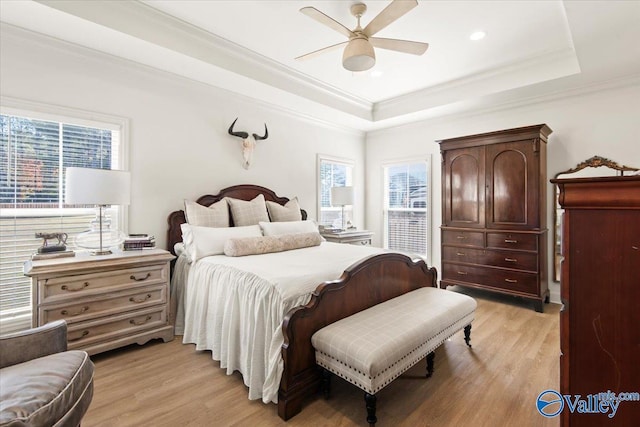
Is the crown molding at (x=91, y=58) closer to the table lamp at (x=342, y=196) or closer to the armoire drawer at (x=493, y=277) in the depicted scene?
the table lamp at (x=342, y=196)

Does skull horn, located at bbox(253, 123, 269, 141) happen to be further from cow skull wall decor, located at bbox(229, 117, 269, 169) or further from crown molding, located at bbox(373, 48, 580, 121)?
crown molding, located at bbox(373, 48, 580, 121)

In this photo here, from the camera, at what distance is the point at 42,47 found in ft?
8.41

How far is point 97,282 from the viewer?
237 cm

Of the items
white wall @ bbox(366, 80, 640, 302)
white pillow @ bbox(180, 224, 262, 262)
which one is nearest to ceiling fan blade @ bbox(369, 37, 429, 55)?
white pillow @ bbox(180, 224, 262, 262)

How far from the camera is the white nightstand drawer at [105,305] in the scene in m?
2.19

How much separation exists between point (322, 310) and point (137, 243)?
6.27 ft

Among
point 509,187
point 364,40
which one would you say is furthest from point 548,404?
point 364,40

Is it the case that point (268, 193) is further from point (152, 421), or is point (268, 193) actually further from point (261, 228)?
point (152, 421)

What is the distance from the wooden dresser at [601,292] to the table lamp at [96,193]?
293 centimetres

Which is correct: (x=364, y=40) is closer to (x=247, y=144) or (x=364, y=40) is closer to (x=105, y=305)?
(x=247, y=144)

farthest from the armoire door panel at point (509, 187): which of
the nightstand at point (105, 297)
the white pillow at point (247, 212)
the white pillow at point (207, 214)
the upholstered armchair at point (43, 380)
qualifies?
the upholstered armchair at point (43, 380)

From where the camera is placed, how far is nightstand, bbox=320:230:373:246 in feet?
14.7

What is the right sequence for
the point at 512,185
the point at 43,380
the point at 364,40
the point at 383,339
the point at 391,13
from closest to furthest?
the point at 43,380 → the point at 383,339 → the point at 391,13 → the point at 364,40 → the point at 512,185

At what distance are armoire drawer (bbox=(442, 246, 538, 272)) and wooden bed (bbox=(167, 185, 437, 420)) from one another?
4.86 ft
